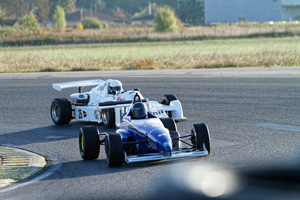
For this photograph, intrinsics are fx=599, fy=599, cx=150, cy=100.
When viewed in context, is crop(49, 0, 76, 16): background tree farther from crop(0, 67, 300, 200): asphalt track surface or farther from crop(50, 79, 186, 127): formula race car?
crop(50, 79, 186, 127): formula race car

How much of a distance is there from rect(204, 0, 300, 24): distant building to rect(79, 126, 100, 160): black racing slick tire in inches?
4210

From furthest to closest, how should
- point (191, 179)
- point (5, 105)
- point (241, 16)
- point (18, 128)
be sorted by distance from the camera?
point (241, 16) → point (5, 105) → point (18, 128) → point (191, 179)

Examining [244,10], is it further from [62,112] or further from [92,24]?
[62,112]

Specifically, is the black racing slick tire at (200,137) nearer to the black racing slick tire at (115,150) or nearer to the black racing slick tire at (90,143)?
the black racing slick tire at (115,150)

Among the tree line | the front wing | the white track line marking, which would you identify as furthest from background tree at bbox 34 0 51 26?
the front wing

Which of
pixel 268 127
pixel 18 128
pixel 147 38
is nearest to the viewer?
pixel 268 127

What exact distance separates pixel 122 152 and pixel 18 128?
603cm

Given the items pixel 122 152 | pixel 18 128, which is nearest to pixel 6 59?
pixel 18 128

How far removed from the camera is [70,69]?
32.7m

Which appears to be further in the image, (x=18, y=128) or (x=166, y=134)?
(x=18, y=128)

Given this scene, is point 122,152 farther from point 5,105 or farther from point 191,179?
point 5,105

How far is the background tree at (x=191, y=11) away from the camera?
13488 centimetres

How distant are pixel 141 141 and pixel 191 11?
12724 cm

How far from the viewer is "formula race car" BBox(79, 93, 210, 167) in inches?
394
